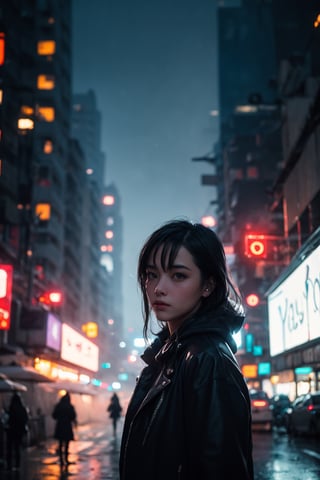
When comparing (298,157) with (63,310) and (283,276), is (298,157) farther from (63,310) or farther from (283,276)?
(63,310)

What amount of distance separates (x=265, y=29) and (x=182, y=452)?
7448 inches

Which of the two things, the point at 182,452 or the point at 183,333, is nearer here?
the point at 182,452

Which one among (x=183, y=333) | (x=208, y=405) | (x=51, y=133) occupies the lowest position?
(x=208, y=405)

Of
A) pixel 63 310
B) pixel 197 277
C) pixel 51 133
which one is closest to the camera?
pixel 197 277

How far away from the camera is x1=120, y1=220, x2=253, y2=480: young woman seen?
234 cm

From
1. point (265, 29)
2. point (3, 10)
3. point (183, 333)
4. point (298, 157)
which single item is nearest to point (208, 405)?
point (183, 333)

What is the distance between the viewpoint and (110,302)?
536ft

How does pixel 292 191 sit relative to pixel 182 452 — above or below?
above

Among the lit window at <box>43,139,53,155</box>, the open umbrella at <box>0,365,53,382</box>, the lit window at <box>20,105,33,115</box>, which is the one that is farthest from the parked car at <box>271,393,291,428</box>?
the lit window at <box>43,139,53,155</box>

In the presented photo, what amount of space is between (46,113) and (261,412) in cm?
4929

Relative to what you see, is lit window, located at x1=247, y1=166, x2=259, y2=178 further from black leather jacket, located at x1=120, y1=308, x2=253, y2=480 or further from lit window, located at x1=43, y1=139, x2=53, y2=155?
black leather jacket, located at x1=120, y1=308, x2=253, y2=480

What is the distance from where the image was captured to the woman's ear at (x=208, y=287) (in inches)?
115

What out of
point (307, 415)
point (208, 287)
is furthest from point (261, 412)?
point (208, 287)

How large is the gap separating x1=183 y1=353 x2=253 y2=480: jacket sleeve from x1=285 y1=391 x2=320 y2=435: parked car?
23.7 metres
